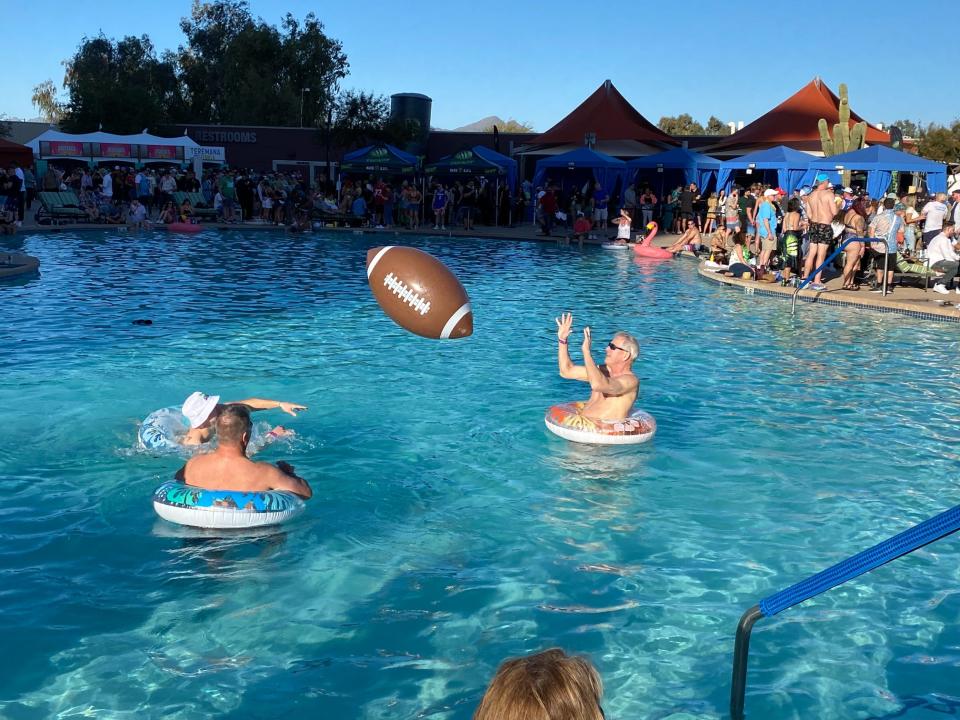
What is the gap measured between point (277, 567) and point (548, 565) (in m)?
1.58

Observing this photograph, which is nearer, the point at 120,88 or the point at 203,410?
the point at 203,410

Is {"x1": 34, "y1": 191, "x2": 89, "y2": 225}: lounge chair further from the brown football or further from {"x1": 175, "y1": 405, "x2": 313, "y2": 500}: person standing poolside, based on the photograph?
{"x1": 175, "y1": 405, "x2": 313, "y2": 500}: person standing poolside

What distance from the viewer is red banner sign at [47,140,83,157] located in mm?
30016

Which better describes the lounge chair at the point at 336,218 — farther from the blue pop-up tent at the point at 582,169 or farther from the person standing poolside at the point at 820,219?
the person standing poolside at the point at 820,219

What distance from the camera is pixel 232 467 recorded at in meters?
5.79

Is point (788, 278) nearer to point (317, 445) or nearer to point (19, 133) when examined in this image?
point (317, 445)

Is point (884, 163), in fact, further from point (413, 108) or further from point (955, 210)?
point (413, 108)

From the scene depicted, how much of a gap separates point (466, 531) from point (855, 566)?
3.44 meters

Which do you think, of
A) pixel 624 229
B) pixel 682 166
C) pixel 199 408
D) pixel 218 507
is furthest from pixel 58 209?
pixel 218 507

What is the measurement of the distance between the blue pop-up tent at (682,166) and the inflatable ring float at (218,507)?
71.6 feet

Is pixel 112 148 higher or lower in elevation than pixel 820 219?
higher

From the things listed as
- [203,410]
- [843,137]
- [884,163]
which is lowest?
[203,410]

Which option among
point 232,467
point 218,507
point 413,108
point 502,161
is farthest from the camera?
point 413,108

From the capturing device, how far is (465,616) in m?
4.95
